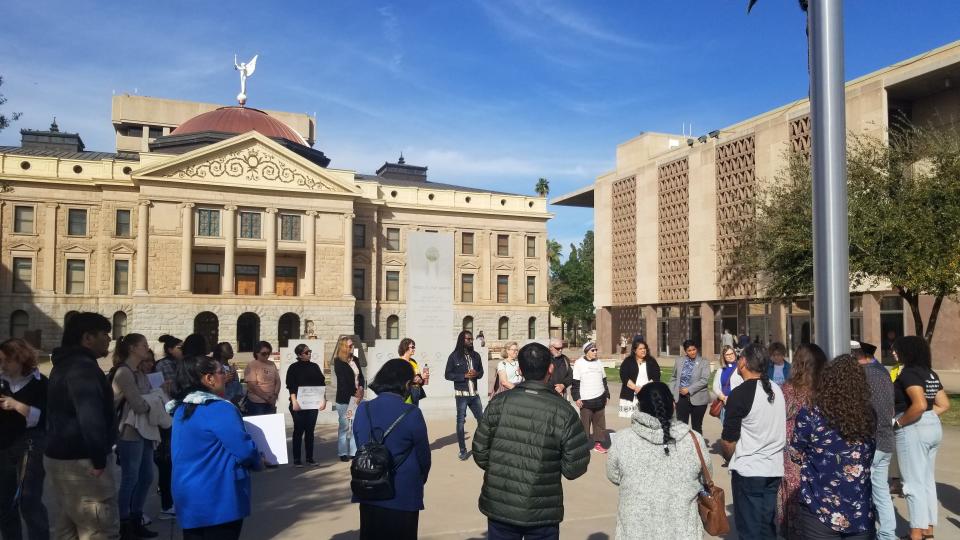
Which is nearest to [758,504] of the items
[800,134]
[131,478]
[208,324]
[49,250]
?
[131,478]

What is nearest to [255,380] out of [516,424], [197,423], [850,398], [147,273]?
[197,423]

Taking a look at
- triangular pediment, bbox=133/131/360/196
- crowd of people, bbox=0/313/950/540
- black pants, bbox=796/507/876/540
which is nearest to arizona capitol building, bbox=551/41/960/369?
triangular pediment, bbox=133/131/360/196

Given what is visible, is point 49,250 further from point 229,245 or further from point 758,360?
point 758,360

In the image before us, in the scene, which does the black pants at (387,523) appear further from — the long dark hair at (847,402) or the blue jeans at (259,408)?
the blue jeans at (259,408)

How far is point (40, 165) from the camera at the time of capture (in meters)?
47.9

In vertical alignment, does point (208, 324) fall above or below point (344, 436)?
above

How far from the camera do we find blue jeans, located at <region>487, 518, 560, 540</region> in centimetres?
437

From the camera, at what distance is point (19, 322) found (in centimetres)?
4684

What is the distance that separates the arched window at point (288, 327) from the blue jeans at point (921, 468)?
46.6m

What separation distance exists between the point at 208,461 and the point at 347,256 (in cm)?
4779

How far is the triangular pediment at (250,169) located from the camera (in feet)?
156

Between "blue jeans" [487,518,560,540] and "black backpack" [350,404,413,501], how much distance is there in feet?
2.28

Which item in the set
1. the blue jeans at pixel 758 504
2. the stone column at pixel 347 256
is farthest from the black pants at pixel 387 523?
the stone column at pixel 347 256

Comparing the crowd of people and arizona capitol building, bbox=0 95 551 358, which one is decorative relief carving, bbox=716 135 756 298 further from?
the crowd of people
